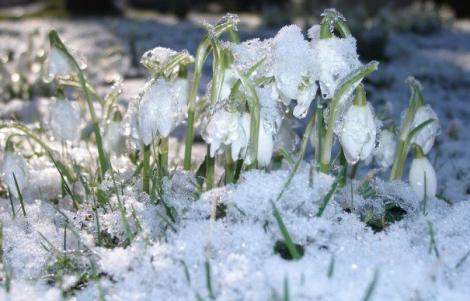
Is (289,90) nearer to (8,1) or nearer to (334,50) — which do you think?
(334,50)

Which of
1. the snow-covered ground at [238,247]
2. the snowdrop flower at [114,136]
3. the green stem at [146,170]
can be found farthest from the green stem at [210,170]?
the snowdrop flower at [114,136]

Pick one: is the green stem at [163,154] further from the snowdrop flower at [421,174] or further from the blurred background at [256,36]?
the snowdrop flower at [421,174]

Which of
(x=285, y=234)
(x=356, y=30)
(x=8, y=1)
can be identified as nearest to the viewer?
(x=285, y=234)

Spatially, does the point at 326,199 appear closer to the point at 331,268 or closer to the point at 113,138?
the point at 331,268

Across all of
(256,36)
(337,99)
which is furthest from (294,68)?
(256,36)

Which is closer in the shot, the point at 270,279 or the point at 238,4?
the point at 270,279

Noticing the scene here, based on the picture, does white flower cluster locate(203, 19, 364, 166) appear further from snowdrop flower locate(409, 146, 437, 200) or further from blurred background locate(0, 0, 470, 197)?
snowdrop flower locate(409, 146, 437, 200)

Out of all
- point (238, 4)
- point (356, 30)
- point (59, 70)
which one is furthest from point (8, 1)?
point (59, 70)

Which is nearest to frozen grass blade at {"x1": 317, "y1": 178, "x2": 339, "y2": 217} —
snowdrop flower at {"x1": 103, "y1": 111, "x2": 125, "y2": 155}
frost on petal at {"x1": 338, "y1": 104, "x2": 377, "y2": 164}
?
frost on petal at {"x1": 338, "y1": 104, "x2": 377, "y2": 164}
